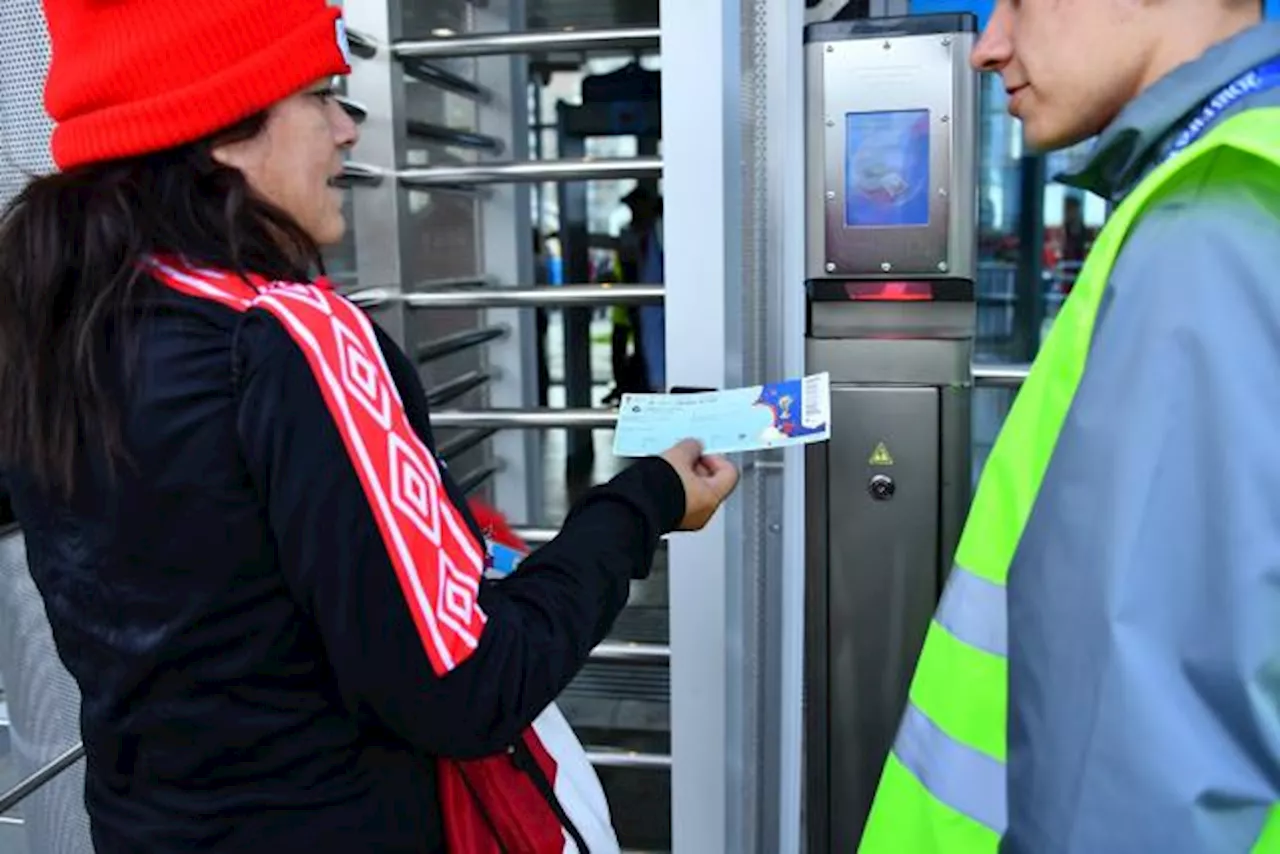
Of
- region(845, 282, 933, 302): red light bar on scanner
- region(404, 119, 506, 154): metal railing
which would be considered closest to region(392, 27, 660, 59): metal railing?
region(404, 119, 506, 154): metal railing

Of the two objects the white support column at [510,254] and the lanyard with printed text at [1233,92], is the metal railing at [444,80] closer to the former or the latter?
the white support column at [510,254]

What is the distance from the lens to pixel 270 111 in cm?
111

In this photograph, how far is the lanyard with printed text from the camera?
831 millimetres

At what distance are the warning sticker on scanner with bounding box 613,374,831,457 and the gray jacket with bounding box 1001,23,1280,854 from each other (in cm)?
75

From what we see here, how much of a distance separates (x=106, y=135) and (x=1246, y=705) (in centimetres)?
101

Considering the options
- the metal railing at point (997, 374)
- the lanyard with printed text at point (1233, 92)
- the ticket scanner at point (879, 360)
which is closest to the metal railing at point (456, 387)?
the ticket scanner at point (879, 360)

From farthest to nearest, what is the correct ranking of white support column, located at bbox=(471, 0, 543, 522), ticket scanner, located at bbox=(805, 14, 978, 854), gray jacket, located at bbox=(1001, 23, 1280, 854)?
1. white support column, located at bbox=(471, 0, 543, 522)
2. ticket scanner, located at bbox=(805, 14, 978, 854)
3. gray jacket, located at bbox=(1001, 23, 1280, 854)

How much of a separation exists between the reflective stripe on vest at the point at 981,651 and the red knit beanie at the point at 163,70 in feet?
2.39

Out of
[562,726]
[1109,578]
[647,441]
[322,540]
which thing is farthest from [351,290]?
[1109,578]

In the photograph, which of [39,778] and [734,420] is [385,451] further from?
A: [39,778]

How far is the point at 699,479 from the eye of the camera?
1.43m

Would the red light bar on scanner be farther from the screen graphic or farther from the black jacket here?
the black jacket

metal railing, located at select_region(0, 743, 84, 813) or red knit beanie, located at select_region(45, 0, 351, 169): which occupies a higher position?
red knit beanie, located at select_region(45, 0, 351, 169)

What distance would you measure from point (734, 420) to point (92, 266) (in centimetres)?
83
